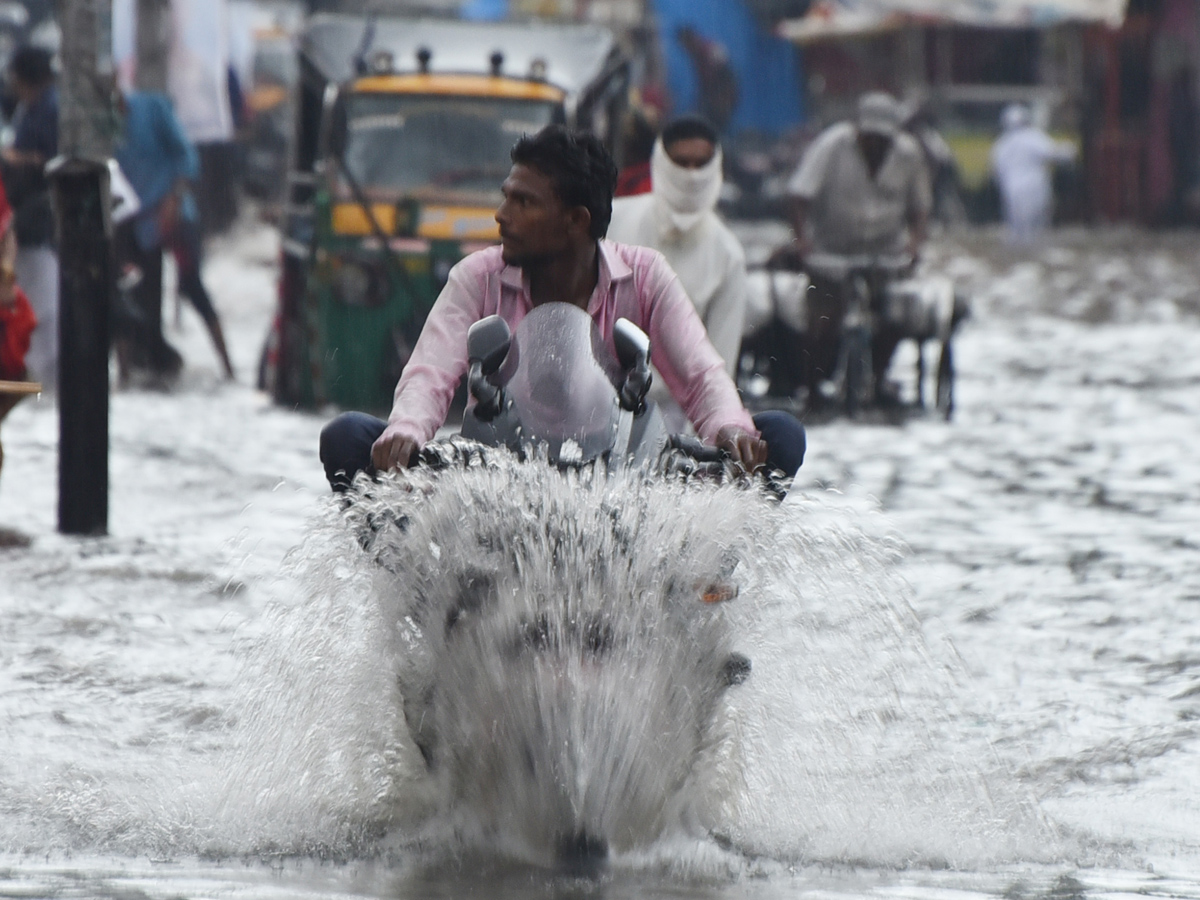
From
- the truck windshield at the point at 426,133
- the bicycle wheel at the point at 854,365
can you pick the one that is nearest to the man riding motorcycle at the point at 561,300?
the bicycle wheel at the point at 854,365

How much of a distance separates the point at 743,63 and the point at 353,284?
2555cm

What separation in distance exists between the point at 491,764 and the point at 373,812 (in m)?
0.53

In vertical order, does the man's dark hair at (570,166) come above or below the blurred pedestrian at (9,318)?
above

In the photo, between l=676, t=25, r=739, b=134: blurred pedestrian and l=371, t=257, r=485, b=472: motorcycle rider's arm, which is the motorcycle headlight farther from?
l=676, t=25, r=739, b=134: blurred pedestrian

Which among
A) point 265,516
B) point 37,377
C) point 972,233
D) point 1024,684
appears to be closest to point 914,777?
point 1024,684

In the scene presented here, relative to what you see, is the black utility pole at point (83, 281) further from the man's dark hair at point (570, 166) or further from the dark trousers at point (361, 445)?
the man's dark hair at point (570, 166)

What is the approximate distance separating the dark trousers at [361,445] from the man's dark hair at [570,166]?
0.56 meters

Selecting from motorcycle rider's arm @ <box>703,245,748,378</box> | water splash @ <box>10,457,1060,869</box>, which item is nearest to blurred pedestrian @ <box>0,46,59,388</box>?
motorcycle rider's arm @ <box>703,245,748,378</box>

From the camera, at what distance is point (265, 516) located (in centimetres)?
970

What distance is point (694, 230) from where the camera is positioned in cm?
792

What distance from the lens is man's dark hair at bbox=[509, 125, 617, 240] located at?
4.79 meters

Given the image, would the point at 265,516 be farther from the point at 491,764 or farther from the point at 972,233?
the point at 972,233

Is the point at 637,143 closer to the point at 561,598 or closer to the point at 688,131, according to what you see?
the point at 688,131

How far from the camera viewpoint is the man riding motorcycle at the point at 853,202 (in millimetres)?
13242
